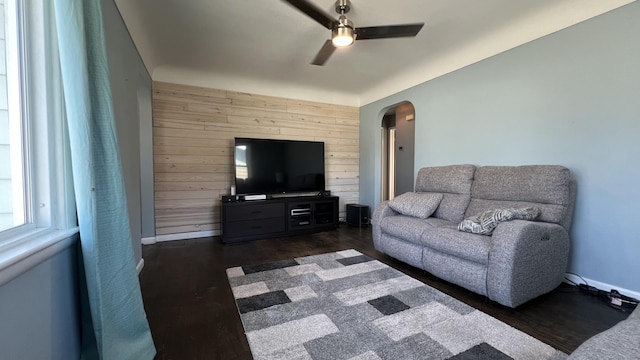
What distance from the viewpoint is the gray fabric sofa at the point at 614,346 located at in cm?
63

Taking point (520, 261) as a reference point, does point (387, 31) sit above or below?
above

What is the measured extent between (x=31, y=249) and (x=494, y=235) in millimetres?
2359

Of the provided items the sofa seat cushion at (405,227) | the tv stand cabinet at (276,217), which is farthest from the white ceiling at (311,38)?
the sofa seat cushion at (405,227)

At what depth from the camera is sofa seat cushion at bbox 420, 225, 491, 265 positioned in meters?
1.89

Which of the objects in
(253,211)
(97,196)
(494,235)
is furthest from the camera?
(253,211)

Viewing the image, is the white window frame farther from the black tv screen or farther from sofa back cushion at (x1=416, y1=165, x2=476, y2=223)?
sofa back cushion at (x1=416, y1=165, x2=476, y2=223)

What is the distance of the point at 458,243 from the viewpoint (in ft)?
6.64

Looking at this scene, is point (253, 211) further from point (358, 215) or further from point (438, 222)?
point (438, 222)

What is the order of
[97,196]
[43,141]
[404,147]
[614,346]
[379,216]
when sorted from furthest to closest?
[404,147]
[379,216]
[97,196]
[43,141]
[614,346]

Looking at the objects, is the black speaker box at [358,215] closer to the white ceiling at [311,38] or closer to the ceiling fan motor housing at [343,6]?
the white ceiling at [311,38]

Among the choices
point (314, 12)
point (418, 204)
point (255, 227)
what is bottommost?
point (255, 227)

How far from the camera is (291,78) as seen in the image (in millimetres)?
4035

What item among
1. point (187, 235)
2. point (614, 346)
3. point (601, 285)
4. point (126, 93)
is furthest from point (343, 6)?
point (187, 235)

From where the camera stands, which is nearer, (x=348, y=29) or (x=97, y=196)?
(x=97, y=196)
